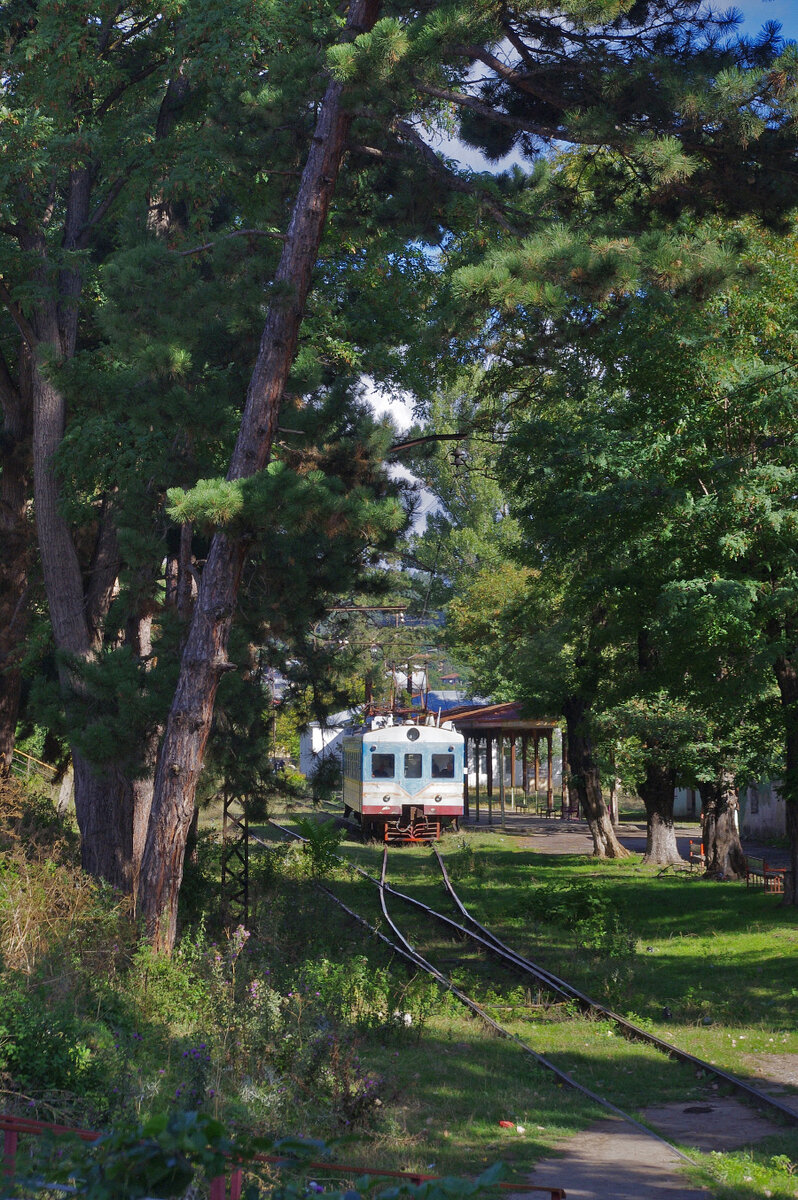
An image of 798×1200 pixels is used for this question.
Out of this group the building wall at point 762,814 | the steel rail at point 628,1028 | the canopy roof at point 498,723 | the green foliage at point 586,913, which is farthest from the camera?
the canopy roof at point 498,723

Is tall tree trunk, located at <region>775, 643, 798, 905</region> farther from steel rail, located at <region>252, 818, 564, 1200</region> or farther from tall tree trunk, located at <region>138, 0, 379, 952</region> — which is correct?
tall tree trunk, located at <region>138, 0, 379, 952</region>

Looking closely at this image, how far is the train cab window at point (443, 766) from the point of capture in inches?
1135

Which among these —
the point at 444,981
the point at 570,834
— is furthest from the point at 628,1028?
the point at 570,834

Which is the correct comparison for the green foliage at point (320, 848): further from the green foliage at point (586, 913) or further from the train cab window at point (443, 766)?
the train cab window at point (443, 766)

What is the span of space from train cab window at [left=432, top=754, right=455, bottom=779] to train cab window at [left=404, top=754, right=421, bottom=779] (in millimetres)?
430

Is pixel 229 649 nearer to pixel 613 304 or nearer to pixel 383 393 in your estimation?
pixel 613 304

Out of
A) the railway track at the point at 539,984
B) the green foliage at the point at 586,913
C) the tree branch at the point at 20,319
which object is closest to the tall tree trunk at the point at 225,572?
the railway track at the point at 539,984

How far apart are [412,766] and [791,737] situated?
14134 mm

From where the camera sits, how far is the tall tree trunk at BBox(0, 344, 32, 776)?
1786 centimetres

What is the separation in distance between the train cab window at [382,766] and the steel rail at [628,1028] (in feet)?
36.7

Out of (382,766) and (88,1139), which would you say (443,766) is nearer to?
(382,766)

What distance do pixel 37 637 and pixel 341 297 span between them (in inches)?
296

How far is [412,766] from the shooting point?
2858cm

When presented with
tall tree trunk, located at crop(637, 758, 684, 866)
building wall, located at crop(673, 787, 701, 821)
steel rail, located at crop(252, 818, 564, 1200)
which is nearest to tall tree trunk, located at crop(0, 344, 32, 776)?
steel rail, located at crop(252, 818, 564, 1200)
